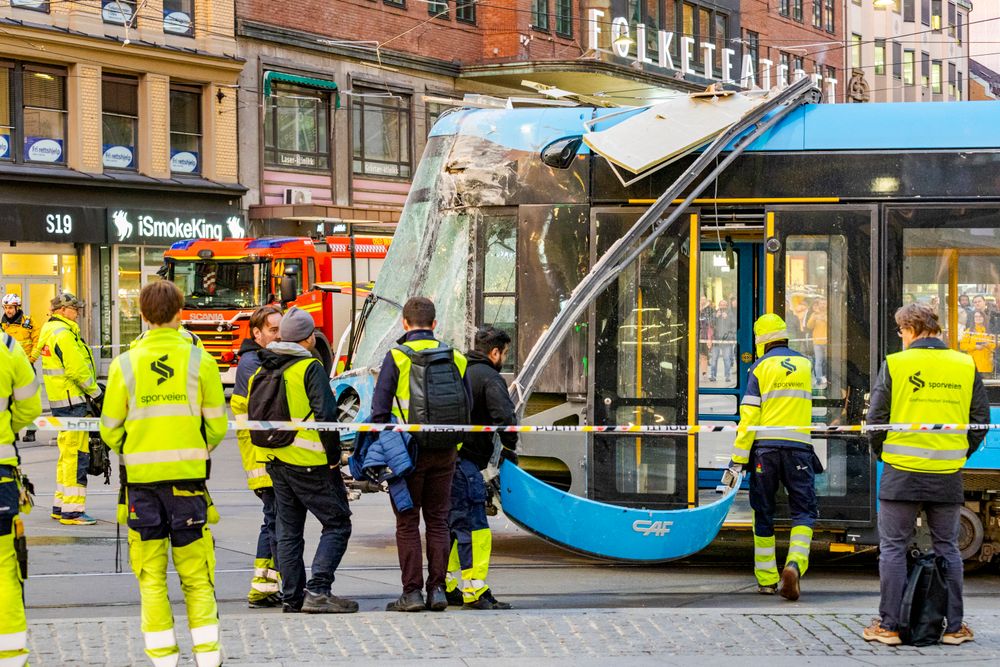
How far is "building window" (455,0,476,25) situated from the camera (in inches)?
1413

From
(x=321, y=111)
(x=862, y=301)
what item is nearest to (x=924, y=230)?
(x=862, y=301)

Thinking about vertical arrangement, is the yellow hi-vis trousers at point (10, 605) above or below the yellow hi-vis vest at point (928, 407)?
below

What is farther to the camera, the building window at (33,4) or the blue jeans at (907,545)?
the building window at (33,4)

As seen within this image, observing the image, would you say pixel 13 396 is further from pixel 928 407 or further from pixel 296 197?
pixel 296 197

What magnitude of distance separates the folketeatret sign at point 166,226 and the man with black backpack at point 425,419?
2155 centimetres

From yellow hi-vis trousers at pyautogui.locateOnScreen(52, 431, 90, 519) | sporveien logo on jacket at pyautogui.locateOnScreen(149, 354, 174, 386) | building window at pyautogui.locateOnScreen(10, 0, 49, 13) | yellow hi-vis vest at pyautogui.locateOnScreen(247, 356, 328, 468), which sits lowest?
yellow hi-vis trousers at pyautogui.locateOnScreen(52, 431, 90, 519)

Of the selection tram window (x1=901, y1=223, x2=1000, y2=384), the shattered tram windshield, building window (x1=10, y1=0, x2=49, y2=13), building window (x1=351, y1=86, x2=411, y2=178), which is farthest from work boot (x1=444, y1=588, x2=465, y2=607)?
building window (x1=351, y1=86, x2=411, y2=178)

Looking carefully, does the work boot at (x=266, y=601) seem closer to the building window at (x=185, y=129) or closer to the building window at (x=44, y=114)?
the building window at (x=44, y=114)

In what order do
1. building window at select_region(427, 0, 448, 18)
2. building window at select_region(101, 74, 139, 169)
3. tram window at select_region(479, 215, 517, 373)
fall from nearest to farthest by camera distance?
tram window at select_region(479, 215, 517, 373)
building window at select_region(101, 74, 139, 169)
building window at select_region(427, 0, 448, 18)

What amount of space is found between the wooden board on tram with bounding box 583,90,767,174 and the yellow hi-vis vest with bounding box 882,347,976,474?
2527 mm

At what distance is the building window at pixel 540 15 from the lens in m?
37.1

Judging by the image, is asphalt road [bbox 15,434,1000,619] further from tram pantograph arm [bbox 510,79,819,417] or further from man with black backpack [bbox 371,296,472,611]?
tram pantograph arm [bbox 510,79,819,417]

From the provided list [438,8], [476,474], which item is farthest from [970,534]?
[438,8]

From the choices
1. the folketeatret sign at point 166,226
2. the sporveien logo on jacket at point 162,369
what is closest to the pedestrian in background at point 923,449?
the sporveien logo on jacket at point 162,369
